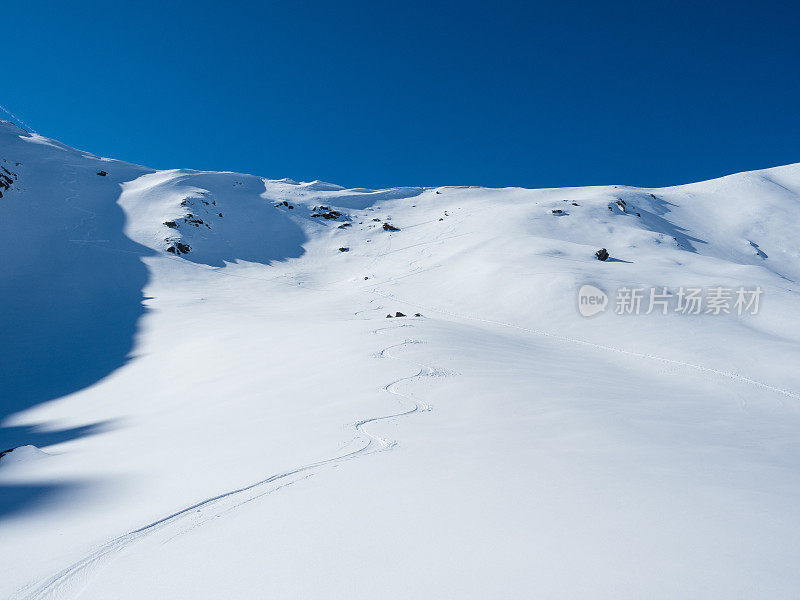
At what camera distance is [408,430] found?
5.76 m

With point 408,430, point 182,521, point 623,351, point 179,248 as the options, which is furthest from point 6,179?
point 623,351

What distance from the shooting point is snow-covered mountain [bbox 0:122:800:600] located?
115 inches

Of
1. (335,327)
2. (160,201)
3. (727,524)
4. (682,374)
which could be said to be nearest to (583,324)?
(682,374)

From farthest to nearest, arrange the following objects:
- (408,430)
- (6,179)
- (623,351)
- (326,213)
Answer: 1. (326,213)
2. (6,179)
3. (623,351)
4. (408,430)

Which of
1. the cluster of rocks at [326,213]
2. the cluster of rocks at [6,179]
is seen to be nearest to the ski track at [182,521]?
the cluster of rocks at [6,179]

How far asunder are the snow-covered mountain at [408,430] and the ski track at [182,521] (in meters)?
0.02

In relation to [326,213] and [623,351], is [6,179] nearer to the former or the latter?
[326,213]

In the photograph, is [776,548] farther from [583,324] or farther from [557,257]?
[557,257]

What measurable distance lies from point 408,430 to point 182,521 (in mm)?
2821

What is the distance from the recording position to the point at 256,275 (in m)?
30.0

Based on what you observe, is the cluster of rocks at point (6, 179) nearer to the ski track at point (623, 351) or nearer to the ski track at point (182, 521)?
the ski track at point (623, 351)

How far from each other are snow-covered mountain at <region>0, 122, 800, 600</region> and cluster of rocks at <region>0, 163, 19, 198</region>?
528cm

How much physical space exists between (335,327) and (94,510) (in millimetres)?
9858

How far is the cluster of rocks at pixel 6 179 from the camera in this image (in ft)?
100
